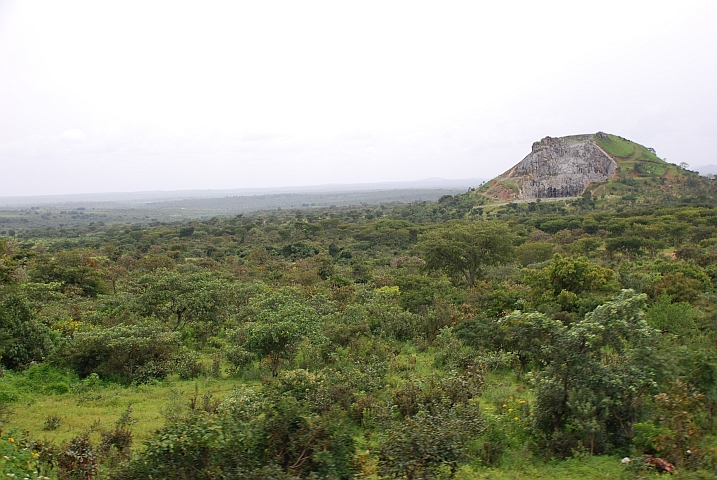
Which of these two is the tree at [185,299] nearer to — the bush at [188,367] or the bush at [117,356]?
the bush at [188,367]

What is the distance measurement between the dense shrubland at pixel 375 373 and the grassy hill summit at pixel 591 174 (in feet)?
182

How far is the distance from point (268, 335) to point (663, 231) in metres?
34.6

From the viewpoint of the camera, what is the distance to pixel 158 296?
1480cm

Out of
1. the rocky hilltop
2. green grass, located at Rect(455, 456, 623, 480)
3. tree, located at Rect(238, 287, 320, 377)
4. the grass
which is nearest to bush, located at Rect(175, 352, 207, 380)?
the grass

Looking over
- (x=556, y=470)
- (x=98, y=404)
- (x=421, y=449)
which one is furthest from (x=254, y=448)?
(x=98, y=404)

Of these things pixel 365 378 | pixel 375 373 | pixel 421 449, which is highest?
pixel 421 449

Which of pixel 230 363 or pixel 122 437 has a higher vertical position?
pixel 122 437

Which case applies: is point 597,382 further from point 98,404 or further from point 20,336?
point 20,336

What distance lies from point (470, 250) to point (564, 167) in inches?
2616

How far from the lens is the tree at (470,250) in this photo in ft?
76.9

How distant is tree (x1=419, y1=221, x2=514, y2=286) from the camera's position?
76.9 feet

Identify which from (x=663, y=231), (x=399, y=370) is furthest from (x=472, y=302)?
(x=663, y=231)

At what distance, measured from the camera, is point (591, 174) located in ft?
256

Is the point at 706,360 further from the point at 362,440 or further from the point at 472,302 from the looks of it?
the point at 472,302
